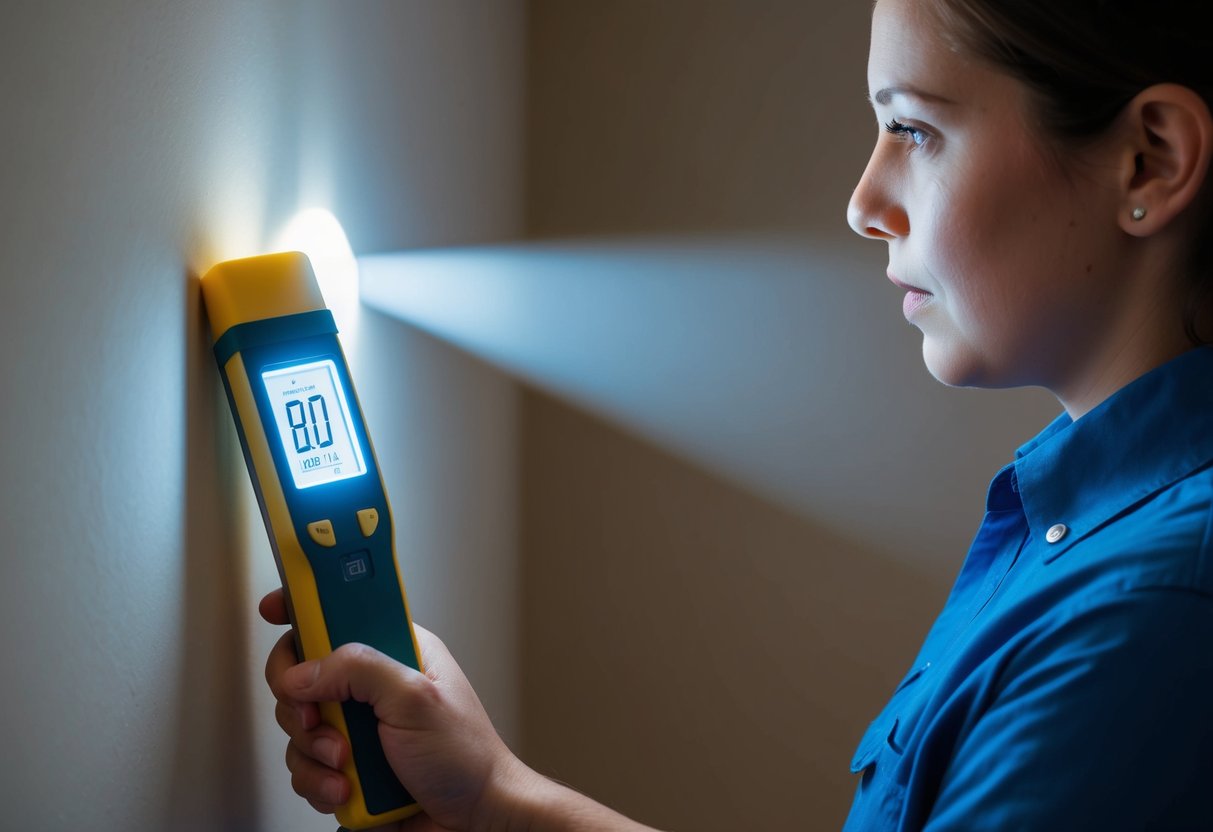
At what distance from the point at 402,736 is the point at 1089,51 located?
58 centimetres

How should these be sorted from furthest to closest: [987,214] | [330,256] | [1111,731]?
[330,256], [987,214], [1111,731]

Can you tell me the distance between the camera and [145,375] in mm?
629

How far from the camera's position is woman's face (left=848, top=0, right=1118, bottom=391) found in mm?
659

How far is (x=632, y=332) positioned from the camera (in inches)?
59.1

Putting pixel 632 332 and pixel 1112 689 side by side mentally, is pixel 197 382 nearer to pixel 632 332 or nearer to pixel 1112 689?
pixel 1112 689

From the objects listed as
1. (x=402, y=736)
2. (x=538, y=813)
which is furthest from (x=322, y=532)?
(x=538, y=813)

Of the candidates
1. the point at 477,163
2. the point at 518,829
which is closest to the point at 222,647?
the point at 518,829

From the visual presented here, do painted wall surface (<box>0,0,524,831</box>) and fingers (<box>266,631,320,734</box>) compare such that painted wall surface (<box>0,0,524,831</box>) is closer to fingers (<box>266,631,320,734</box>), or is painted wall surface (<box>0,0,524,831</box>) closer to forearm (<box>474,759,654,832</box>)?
fingers (<box>266,631,320,734</box>)

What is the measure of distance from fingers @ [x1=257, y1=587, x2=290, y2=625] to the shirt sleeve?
0.44m

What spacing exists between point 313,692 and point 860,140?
42.2 inches

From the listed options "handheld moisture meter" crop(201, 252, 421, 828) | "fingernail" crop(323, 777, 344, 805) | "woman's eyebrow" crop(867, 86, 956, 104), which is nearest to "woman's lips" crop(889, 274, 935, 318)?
"woman's eyebrow" crop(867, 86, 956, 104)

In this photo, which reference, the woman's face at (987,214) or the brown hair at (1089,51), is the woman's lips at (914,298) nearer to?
the woman's face at (987,214)

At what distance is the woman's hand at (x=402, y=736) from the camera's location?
686mm

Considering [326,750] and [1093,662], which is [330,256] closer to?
[326,750]
